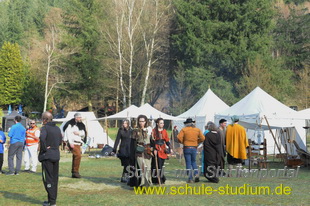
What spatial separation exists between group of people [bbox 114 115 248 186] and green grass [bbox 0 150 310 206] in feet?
1.25

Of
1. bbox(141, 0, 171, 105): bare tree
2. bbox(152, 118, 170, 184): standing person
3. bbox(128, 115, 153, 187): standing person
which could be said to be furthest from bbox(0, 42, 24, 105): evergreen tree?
bbox(128, 115, 153, 187): standing person

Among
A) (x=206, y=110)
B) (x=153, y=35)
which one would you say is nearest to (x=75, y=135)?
(x=206, y=110)

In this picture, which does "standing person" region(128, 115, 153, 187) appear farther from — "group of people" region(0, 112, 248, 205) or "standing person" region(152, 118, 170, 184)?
"standing person" region(152, 118, 170, 184)

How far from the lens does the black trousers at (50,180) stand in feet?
30.7

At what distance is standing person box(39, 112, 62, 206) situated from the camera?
30.8 ft

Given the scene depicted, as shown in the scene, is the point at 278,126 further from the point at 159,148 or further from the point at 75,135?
the point at 75,135

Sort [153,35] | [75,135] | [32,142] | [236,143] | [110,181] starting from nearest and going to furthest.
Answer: [110,181], [75,135], [236,143], [32,142], [153,35]

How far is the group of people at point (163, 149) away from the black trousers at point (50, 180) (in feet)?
8.15

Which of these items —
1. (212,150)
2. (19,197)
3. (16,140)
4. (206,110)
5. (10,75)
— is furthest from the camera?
(10,75)

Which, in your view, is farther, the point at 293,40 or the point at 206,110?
the point at 293,40

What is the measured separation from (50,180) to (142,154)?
2.70 metres

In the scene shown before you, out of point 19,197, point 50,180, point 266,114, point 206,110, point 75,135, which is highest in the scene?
point 206,110

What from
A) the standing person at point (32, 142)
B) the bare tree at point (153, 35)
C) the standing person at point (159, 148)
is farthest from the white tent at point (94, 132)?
the standing person at point (159, 148)

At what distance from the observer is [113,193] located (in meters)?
11.2
